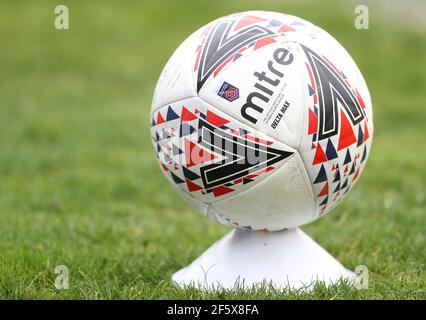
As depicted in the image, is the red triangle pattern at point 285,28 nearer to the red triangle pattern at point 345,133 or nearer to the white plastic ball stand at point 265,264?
the red triangle pattern at point 345,133

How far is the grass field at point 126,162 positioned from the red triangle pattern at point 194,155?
0.69 metres

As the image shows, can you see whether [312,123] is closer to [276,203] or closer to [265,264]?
[276,203]

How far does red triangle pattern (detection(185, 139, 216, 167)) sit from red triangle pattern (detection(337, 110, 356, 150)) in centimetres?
67

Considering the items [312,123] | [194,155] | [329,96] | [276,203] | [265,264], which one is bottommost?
[265,264]

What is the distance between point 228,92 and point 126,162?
367 centimetres

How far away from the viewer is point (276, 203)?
12.6ft

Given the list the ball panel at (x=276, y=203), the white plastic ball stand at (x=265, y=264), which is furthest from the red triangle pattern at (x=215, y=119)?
the white plastic ball stand at (x=265, y=264)

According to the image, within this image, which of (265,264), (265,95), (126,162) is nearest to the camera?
(265,95)

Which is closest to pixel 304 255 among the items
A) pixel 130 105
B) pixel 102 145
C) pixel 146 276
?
pixel 146 276

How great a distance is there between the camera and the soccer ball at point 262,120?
3688mm

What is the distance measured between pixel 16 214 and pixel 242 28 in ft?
8.89

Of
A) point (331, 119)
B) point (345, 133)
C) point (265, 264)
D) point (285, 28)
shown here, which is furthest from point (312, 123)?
point (265, 264)

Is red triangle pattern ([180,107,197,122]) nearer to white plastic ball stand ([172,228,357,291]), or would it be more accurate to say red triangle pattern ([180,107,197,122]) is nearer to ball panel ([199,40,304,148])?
ball panel ([199,40,304,148])

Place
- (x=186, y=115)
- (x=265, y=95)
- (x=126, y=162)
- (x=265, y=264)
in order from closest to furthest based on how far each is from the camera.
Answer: (x=265, y=95) < (x=186, y=115) < (x=265, y=264) < (x=126, y=162)
